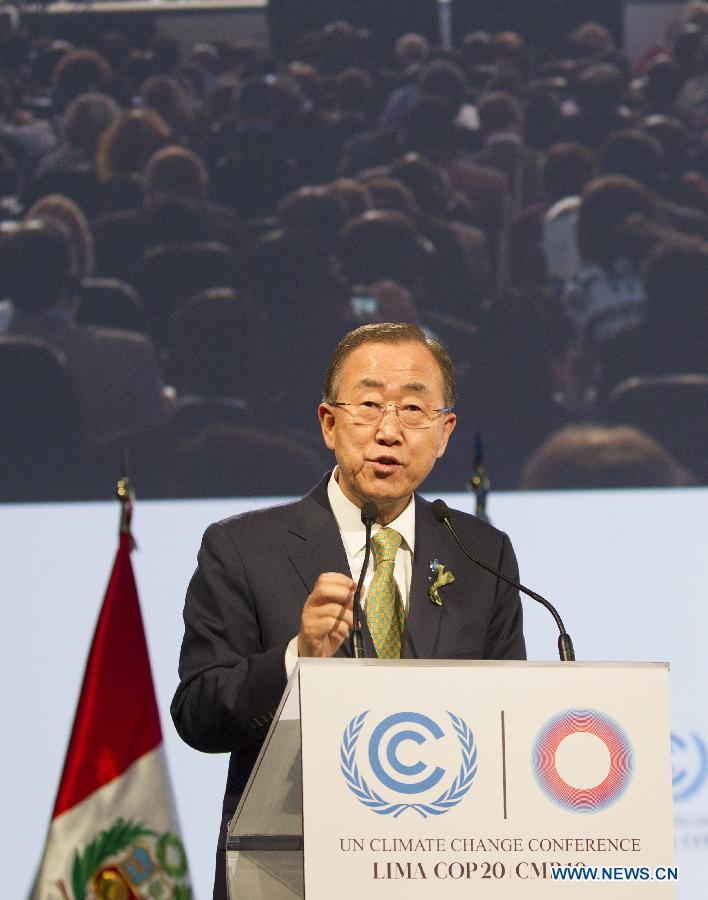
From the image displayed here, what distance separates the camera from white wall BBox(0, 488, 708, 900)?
4.16m

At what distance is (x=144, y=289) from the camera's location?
15.3 ft

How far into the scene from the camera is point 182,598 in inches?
172

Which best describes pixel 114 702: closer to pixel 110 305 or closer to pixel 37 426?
pixel 37 426

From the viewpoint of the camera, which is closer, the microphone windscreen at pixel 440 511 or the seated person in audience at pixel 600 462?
the microphone windscreen at pixel 440 511

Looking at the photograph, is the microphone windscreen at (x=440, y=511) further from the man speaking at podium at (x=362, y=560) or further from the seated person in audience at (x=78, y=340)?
the seated person in audience at (x=78, y=340)

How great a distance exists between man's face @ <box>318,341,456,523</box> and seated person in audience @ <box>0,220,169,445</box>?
2.45m

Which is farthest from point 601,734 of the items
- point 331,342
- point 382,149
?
point 382,149

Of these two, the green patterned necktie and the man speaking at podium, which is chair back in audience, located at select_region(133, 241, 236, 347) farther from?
the green patterned necktie

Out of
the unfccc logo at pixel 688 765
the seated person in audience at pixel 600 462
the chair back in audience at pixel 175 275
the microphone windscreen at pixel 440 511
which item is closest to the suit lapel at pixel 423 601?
the microphone windscreen at pixel 440 511

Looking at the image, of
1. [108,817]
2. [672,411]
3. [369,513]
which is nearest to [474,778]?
[369,513]

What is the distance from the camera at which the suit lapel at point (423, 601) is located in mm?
2125

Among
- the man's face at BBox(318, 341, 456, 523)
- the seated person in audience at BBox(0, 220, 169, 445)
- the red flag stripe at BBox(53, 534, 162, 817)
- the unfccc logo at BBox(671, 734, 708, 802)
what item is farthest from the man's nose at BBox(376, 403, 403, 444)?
the seated person in audience at BBox(0, 220, 169, 445)

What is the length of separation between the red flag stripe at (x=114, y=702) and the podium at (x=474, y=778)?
211cm

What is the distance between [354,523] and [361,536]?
1.0 inches
